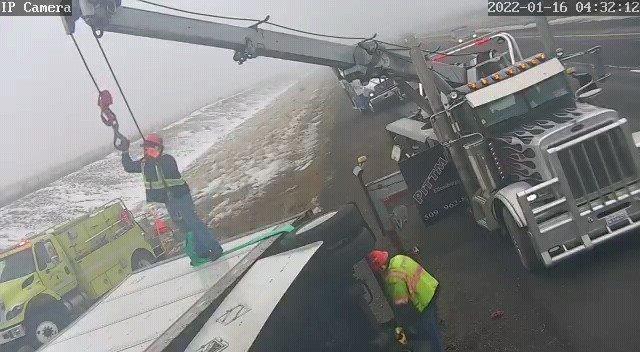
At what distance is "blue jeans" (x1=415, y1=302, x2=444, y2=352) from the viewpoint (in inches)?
214

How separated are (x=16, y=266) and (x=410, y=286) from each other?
10426 millimetres

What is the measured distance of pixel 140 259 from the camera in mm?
15008

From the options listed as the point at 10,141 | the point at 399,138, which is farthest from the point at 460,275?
the point at 10,141

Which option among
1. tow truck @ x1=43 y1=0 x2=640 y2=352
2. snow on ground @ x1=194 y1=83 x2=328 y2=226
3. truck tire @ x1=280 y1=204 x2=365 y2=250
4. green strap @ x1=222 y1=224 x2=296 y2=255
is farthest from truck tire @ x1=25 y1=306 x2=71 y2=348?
truck tire @ x1=280 y1=204 x2=365 y2=250

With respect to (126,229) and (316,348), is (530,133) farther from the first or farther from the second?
(126,229)

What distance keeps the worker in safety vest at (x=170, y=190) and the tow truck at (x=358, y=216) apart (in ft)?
1.57

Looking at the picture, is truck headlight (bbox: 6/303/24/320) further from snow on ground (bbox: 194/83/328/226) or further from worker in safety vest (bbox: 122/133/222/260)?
snow on ground (bbox: 194/83/328/226)

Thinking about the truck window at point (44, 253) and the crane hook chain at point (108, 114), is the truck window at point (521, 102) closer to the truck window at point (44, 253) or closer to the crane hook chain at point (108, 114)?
the crane hook chain at point (108, 114)

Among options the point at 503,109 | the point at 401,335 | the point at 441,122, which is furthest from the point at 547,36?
the point at 401,335

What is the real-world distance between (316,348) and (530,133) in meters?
4.80

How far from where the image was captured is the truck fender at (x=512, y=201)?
24.0 feet

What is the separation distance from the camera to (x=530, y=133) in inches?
310

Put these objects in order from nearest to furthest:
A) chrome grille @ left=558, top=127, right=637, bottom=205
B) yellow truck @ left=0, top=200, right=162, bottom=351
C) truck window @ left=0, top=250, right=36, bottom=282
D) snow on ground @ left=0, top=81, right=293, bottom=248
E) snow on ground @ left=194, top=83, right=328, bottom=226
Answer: chrome grille @ left=558, top=127, right=637, bottom=205 < yellow truck @ left=0, top=200, right=162, bottom=351 < truck window @ left=0, top=250, right=36, bottom=282 < snow on ground @ left=194, top=83, right=328, bottom=226 < snow on ground @ left=0, top=81, right=293, bottom=248

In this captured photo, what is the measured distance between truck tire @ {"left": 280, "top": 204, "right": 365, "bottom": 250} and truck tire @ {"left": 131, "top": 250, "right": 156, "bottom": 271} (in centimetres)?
924
